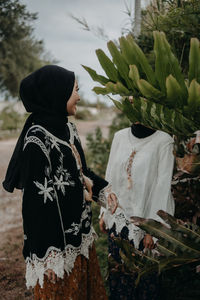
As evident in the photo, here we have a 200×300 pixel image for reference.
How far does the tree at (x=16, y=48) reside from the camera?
11961mm

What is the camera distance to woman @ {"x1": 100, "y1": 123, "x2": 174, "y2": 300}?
1828 mm

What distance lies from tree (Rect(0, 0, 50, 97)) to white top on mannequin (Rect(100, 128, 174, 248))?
10.7 metres

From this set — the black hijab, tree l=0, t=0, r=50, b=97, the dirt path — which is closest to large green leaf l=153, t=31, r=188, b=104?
the black hijab

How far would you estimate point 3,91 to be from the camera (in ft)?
52.6

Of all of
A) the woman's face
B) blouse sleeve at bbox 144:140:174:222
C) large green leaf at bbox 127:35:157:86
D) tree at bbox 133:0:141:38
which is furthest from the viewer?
tree at bbox 133:0:141:38

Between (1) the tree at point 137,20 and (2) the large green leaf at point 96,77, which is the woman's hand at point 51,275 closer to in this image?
(2) the large green leaf at point 96,77

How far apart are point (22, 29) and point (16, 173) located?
13392 millimetres

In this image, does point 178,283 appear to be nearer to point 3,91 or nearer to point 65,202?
point 65,202

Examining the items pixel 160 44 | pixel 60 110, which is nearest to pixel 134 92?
pixel 160 44

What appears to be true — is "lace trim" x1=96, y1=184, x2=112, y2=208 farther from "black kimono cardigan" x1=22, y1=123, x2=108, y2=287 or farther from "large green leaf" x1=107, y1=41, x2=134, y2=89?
"large green leaf" x1=107, y1=41, x2=134, y2=89

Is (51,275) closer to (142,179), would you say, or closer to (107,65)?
(142,179)

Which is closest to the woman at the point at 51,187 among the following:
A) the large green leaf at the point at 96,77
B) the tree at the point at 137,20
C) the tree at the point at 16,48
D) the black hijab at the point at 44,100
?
the black hijab at the point at 44,100

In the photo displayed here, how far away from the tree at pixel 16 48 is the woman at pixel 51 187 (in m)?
10.8

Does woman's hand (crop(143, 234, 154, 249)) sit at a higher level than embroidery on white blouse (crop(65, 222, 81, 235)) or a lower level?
lower
